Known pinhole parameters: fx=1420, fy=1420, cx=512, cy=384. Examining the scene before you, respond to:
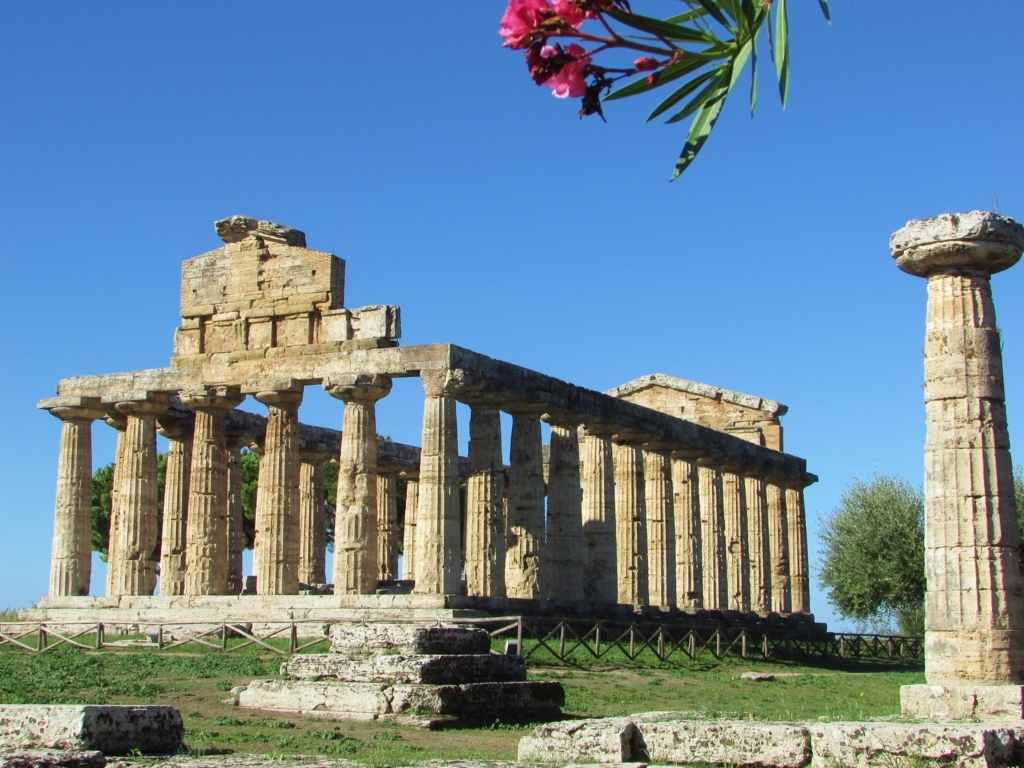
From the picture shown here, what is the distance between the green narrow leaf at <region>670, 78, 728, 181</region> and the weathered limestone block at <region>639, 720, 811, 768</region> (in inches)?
332

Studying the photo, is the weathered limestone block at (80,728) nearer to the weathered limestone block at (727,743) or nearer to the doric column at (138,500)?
the weathered limestone block at (727,743)

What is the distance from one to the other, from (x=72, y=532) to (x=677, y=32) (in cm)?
3388

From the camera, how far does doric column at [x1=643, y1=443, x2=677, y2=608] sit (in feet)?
134

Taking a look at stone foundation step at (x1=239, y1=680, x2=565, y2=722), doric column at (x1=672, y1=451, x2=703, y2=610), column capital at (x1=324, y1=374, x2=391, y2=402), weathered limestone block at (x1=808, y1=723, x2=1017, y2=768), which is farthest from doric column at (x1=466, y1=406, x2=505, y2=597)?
weathered limestone block at (x1=808, y1=723, x2=1017, y2=768)

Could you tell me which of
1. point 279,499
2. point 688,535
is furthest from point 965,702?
point 688,535

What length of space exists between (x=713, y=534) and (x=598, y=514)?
6.98 meters

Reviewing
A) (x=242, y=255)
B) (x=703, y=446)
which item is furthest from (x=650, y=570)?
(x=242, y=255)

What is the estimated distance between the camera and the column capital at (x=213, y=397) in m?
34.1


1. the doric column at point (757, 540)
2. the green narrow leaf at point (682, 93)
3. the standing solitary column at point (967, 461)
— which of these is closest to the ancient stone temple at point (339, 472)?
the doric column at point (757, 540)

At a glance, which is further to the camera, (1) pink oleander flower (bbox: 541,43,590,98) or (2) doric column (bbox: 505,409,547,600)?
(2) doric column (bbox: 505,409,547,600)

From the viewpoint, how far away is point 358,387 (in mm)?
31750

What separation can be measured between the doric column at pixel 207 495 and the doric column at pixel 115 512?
85.1 inches

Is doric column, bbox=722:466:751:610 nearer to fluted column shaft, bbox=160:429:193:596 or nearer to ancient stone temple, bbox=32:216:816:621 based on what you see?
ancient stone temple, bbox=32:216:816:621

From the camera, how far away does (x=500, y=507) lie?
32.9 m
